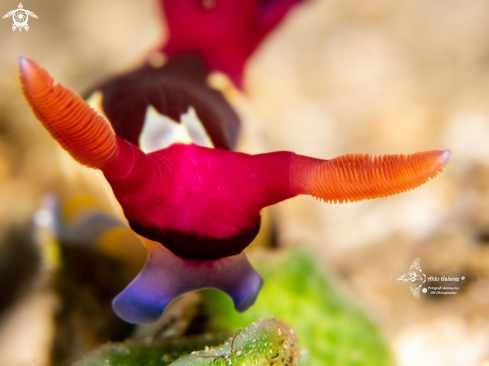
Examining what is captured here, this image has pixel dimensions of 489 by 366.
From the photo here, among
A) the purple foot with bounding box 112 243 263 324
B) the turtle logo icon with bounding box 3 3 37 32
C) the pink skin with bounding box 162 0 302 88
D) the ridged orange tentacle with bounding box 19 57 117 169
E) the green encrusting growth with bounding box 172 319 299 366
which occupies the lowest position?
the green encrusting growth with bounding box 172 319 299 366

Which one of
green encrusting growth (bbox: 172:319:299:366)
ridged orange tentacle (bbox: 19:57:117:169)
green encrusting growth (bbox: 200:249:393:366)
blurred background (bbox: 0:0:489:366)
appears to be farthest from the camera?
blurred background (bbox: 0:0:489:366)

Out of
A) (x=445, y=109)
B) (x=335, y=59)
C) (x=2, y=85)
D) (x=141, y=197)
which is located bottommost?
(x=141, y=197)

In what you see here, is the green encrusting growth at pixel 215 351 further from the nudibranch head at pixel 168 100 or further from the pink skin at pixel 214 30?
the pink skin at pixel 214 30

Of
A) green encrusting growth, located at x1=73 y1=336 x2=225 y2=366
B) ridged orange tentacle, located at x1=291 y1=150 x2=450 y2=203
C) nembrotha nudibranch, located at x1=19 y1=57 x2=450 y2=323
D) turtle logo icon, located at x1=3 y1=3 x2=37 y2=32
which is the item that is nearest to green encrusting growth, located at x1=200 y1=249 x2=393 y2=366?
green encrusting growth, located at x1=73 y1=336 x2=225 y2=366

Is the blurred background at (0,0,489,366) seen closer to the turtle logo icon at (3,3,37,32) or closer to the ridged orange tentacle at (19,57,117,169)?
the turtle logo icon at (3,3,37,32)

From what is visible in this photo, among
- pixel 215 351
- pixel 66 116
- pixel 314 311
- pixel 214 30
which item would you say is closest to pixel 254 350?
pixel 215 351

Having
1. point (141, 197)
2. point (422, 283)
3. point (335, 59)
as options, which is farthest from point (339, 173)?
point (335, 59)

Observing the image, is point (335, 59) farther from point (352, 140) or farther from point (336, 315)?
point (336, 315)
